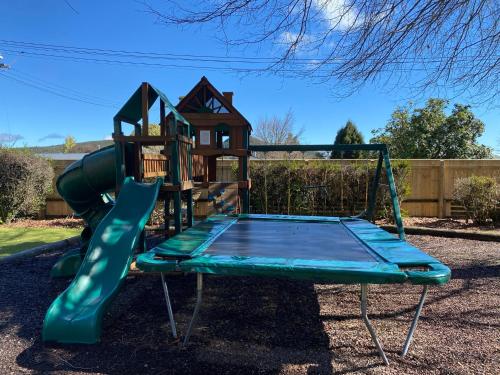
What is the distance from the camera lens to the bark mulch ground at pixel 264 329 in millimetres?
2350

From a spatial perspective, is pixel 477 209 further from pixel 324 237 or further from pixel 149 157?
pixel 149 157

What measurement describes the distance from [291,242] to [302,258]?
0.74 metres

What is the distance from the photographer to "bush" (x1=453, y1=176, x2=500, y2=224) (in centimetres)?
799

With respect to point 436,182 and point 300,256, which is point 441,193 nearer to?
point 436,182

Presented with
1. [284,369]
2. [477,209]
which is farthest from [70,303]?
[477,209]

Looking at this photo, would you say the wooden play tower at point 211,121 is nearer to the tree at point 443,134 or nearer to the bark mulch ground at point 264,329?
the bark mulch ground at point 264,329

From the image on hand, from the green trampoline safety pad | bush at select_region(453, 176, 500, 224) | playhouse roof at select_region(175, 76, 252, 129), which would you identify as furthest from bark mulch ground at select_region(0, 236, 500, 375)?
bush at select_region(453, 176, 500, 224)

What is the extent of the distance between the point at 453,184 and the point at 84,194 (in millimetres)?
8427

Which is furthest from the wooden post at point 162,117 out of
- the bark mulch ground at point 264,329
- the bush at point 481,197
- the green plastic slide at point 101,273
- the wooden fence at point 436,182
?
the bush at point 481,197

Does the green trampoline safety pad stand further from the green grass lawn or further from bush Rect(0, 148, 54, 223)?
bush Rect(0, 148, 54, 223)

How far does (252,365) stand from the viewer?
2.35 meters

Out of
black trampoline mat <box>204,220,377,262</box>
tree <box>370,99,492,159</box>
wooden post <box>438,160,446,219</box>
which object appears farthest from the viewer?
tree <box>370,99,492,159</box>

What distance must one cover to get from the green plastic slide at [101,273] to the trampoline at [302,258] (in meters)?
0.44

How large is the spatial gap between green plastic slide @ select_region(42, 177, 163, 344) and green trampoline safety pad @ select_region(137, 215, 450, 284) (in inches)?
17.4
